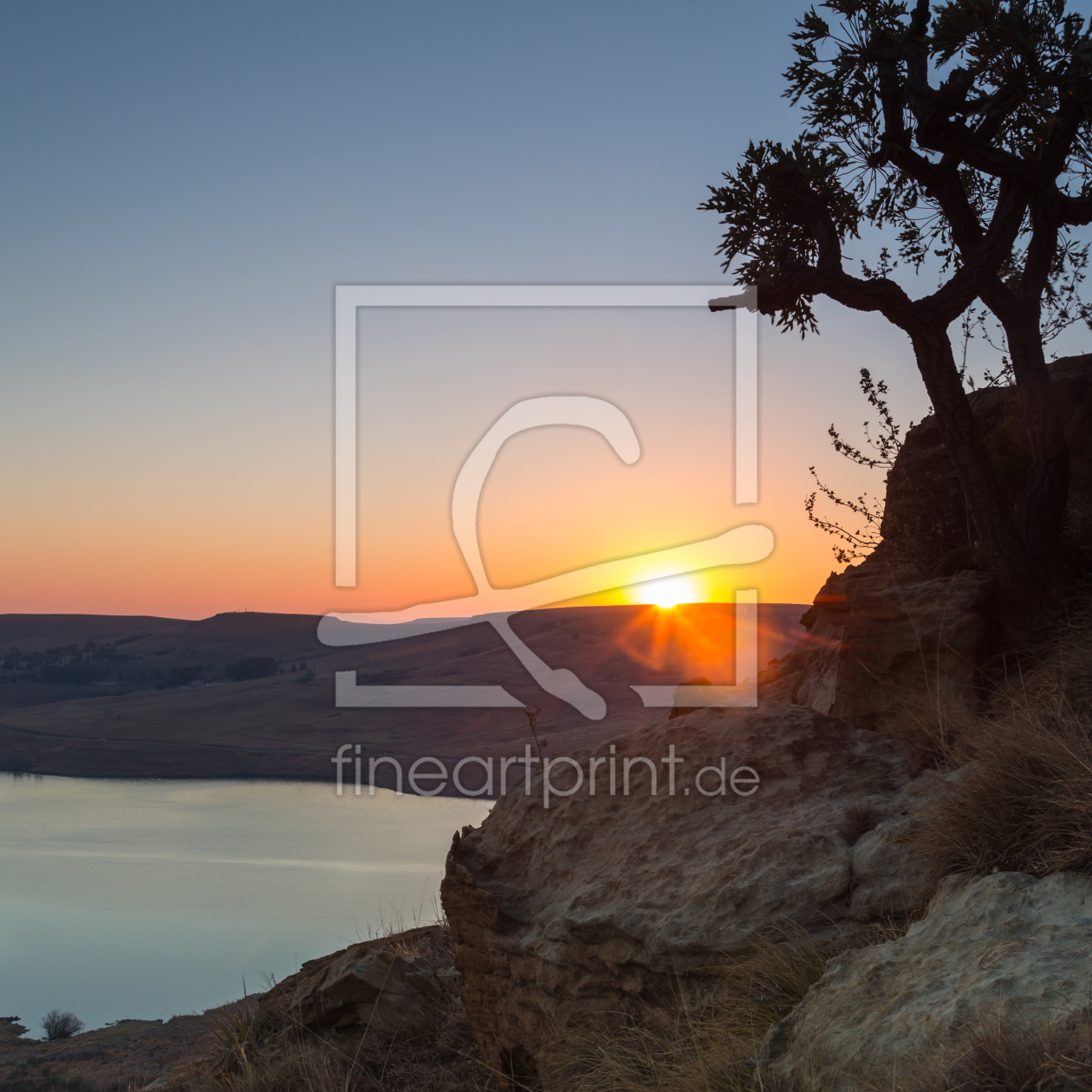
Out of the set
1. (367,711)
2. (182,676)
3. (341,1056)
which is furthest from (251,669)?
(341,1056)

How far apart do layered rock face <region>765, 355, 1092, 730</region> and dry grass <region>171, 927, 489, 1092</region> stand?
379 centimetres

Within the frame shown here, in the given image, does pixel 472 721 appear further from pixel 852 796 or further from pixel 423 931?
pixel 852 796

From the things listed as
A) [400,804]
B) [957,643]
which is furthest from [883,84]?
[400,804]

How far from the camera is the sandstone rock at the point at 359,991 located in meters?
6.75

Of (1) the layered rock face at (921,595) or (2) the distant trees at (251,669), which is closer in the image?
(1) the layered rock face at (921,595)

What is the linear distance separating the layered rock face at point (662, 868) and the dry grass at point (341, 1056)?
451mm

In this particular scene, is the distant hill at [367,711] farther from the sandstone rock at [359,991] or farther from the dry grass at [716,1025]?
the dry grass at [716,1025]

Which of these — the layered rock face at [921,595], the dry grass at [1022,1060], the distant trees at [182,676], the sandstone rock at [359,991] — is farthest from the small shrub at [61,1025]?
the distant trees at [182,676]

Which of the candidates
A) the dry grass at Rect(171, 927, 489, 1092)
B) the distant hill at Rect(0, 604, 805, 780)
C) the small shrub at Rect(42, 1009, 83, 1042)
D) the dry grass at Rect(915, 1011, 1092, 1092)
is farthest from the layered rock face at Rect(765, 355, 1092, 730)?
the distant hill at Rect(0, 604, 805, 780)

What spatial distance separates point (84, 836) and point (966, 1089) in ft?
188

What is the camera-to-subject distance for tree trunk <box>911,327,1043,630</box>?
23.2 ft

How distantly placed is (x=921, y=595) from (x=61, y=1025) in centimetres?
2773

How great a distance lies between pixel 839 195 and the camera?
9195 millimetres

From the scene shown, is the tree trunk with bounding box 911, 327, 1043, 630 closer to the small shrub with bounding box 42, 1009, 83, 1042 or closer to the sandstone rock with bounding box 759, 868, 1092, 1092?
the sandstone rock with bounding box 759, 868, 1092, 1092
